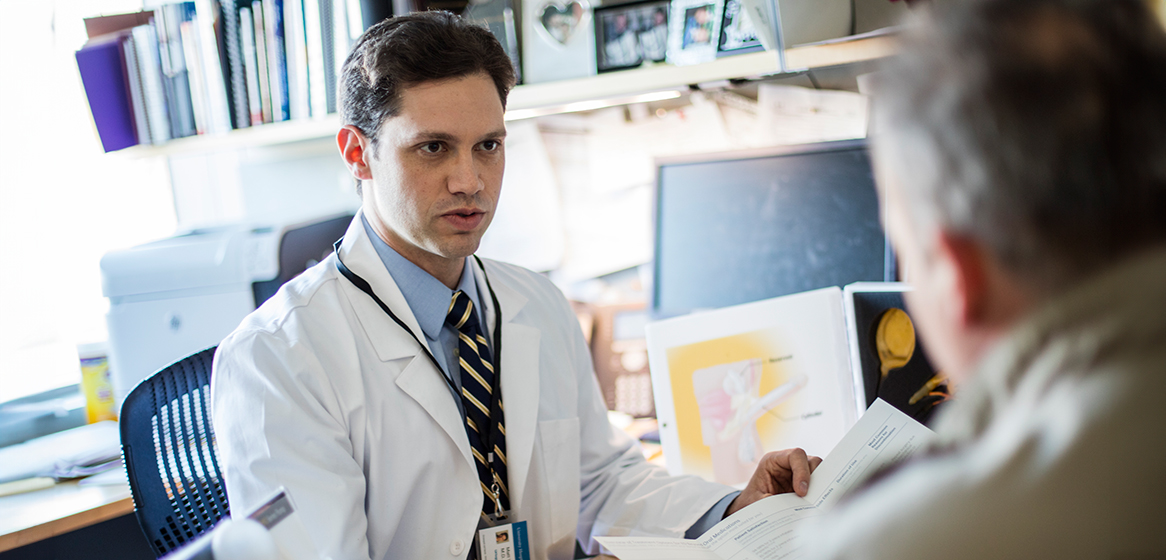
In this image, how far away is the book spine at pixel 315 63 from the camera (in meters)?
1.76

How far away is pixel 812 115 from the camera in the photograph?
162 centimetres

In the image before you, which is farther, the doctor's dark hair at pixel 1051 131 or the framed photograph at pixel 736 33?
the framed photograph at pixel 736 33

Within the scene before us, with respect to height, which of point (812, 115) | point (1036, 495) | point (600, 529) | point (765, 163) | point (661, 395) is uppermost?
point (812, 115)

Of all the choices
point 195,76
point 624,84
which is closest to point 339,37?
point 195,76

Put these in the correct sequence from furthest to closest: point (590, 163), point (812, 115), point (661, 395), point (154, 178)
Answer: point (154, 178)
point (590, 163)
point (812, 115)
point (661, 395)

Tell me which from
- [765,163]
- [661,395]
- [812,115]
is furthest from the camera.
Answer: [812,115]

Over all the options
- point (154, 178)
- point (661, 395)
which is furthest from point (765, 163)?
point (154, 178)

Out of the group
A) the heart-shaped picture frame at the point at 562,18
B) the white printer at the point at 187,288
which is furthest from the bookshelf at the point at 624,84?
the white printer at the point at 187,288

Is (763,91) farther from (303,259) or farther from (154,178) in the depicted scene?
(154,178)

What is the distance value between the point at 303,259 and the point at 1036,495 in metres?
1.56

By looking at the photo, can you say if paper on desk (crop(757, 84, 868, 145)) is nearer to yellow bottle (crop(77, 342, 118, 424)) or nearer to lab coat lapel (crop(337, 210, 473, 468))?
lab coat lapel (crop(337, 210, 473, 468))

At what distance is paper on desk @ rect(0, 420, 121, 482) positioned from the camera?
5.08 feet

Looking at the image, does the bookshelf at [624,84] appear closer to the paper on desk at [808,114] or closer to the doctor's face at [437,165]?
the paper on desk at [808,114]

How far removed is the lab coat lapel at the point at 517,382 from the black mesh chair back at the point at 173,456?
0.46m
